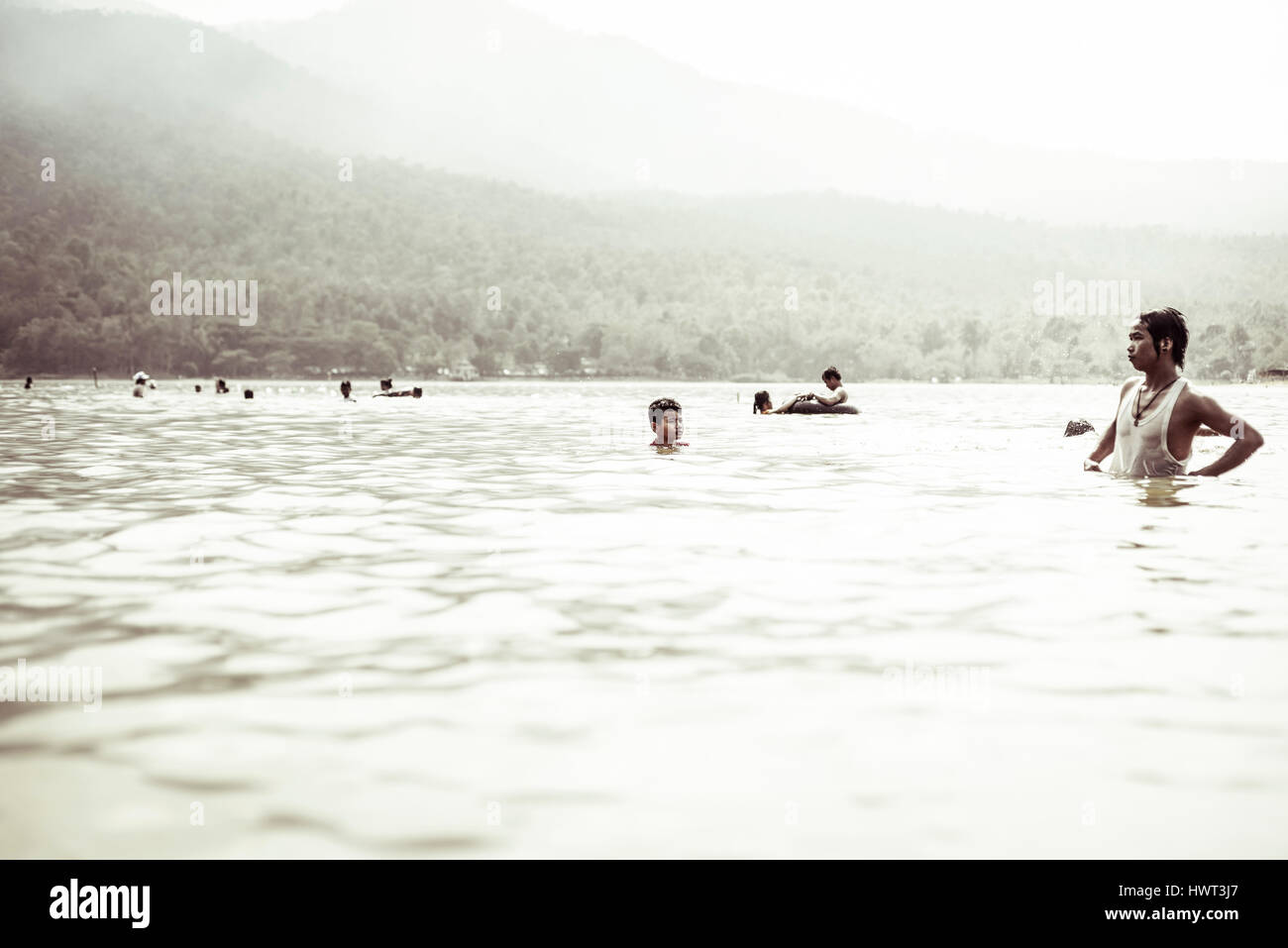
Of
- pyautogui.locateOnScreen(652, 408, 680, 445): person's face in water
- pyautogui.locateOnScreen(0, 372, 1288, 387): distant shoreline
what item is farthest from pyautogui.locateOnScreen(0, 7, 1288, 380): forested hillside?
pyautogui.locateOnScreen(652, 408, 680, 445): person's face in water

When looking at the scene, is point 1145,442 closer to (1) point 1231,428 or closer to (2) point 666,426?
(1) point 1231,428

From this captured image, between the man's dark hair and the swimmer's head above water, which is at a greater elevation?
the man's dark hair

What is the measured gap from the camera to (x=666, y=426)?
21234 millimetres

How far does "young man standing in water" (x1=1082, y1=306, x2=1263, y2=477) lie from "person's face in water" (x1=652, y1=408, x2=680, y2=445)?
8.46m

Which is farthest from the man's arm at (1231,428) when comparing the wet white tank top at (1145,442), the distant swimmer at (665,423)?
the distant swimmer at (665,423)

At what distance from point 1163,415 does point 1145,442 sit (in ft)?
2.06

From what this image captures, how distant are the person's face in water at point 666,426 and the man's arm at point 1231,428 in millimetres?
10356

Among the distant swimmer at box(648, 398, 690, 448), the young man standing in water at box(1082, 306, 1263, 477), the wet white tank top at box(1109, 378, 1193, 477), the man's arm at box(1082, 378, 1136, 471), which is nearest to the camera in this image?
the young man standing in water at box(1082, 306, 1263, 477)

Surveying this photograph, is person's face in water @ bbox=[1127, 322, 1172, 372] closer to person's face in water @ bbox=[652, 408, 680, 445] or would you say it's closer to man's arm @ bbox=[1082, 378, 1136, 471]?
man's arm @ bbox=[1082, 378, 1136, 471]

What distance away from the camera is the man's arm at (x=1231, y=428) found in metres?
11.7

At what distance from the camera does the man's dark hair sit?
39.2 feet

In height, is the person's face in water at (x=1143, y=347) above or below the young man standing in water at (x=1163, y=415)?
above

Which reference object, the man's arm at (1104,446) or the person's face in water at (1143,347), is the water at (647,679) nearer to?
the person's face in water at (1143,347)
